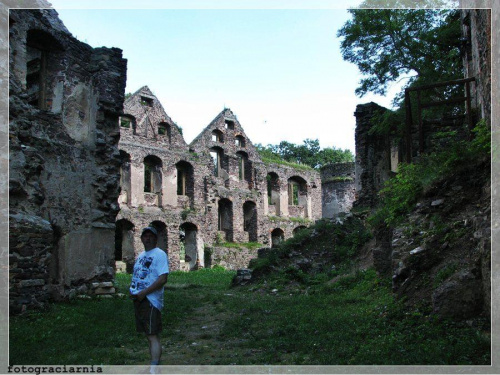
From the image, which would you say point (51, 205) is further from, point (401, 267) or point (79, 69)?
point (401, 267)

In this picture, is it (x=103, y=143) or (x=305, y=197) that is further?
(x=305, y=197)

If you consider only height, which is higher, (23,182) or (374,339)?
(23,182)

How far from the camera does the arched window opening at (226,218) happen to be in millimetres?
32125

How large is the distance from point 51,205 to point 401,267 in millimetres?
7734

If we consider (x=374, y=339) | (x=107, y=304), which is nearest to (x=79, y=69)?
(x=107, y=304)

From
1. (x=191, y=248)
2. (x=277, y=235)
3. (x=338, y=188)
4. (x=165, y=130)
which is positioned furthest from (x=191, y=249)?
Result: (x=338, y=188)

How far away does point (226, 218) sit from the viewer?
107ft

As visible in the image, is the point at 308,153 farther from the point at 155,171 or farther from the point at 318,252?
the point at 318,252

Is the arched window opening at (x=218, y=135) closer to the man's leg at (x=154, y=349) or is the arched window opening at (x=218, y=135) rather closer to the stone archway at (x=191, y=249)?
the stone archway at (x=191, y=249)

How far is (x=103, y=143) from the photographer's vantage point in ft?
42.1

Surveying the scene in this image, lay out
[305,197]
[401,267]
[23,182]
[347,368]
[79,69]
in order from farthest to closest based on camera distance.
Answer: [305,197]
[79,69]
[23,182]
[401,267]
[347,368]

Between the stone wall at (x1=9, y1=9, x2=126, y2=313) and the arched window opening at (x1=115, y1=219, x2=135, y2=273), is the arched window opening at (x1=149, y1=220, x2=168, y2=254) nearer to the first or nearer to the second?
the arched window opening at (x1=115, y1=219, x2=135, y2=273)

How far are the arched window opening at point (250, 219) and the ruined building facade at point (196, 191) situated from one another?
68mm

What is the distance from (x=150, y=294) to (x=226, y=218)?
1064 inches
